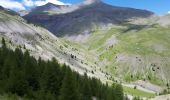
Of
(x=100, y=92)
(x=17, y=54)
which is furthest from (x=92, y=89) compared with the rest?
(x=17, y=54)

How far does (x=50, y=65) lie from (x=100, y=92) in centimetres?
6386

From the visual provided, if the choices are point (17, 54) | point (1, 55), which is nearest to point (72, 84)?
point (1, 55)

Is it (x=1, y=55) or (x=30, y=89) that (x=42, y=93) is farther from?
(x=1, y=55)

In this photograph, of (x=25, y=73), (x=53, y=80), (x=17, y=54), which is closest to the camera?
(x=25, y=73)

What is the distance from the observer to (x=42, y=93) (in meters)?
75.6

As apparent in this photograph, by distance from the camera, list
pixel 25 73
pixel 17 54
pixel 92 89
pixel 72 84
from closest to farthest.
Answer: pixel 72 84, pixel 25 73, pixel 17 54, pixel 92 89

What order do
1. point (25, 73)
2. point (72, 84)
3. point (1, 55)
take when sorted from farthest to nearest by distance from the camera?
point (1, 55), point (25, 73), point (72, 84)

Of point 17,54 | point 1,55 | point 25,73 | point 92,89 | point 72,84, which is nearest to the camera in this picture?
point 72,84

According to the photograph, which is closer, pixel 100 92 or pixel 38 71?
pixel 38 71

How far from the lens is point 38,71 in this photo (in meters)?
91.8

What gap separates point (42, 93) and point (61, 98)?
4675 millimetres

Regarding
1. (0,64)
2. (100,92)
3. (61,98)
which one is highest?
(0,64)

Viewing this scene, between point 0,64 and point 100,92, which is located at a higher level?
point 0,64

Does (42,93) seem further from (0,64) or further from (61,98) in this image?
(0,64)
